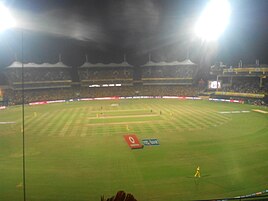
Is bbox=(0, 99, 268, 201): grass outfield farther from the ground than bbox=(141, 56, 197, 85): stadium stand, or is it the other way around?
bbox=(141, 56, 197, 85): stadium stand

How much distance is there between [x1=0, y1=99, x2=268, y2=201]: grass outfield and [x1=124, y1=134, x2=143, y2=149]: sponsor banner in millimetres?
653

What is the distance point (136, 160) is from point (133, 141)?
22.5ft

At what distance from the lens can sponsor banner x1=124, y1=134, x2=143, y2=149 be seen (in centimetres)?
3052

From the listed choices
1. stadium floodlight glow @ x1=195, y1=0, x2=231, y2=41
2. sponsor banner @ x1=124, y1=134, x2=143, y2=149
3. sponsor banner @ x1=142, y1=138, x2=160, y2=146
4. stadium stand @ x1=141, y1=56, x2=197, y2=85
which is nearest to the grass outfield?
sponsor banner @ x1=124, y1=134, x2=143, y2=149

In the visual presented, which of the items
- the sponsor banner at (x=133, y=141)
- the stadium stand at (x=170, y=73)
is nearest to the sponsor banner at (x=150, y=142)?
the sponsor banner at (x=133, y=141)

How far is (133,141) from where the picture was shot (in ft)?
108

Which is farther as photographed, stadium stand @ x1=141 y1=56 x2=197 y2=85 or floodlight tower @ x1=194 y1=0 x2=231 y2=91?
stadium stand @ x1=141 y1=56 x2=197 y2=85

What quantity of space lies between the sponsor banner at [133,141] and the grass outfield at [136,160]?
653mm

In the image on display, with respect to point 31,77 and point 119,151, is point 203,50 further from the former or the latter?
point 119,151

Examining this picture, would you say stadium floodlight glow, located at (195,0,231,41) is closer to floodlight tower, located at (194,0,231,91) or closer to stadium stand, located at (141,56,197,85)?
floodlight tower, located at (194,0,231,91)

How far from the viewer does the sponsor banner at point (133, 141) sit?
30.5m

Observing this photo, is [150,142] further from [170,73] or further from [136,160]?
[170,73]

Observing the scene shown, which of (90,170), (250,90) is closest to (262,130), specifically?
(90,170)

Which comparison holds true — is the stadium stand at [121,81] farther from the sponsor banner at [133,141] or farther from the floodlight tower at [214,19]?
the sponsor banner at [133,141]
